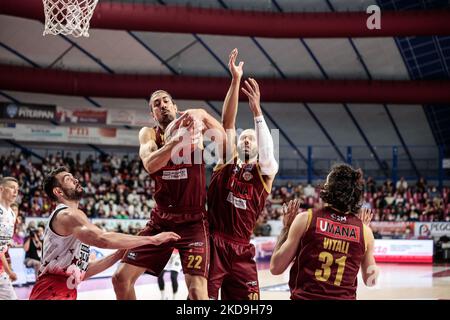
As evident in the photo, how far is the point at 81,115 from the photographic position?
26.7 meters

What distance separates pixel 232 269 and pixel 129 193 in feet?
66.2

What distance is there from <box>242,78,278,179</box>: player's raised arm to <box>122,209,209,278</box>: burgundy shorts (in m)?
0.80

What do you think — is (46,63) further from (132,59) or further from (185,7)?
(185,7)

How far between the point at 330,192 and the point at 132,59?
2155 centimetres

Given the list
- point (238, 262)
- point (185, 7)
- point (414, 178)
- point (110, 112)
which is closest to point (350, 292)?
point (238, 262)

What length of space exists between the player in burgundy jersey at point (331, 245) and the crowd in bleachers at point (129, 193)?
17.7 m

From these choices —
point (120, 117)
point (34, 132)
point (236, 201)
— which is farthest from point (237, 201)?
point (34, 132)

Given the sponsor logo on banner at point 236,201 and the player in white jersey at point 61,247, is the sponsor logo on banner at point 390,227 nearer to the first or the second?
the sponsor logo on banner at point 236,201

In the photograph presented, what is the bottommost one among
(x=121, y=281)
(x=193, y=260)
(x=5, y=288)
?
(x=5, y=288)

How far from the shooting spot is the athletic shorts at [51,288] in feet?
17.0

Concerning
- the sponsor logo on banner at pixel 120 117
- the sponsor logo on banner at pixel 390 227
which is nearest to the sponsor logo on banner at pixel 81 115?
the sponsor logo on banner at pixel 120 117

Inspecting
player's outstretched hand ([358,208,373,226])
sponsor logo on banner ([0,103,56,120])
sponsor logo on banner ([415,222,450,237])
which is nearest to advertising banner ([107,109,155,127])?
sponsor logo on banner ([0,103,56,120])

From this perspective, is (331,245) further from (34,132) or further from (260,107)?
(34,132)

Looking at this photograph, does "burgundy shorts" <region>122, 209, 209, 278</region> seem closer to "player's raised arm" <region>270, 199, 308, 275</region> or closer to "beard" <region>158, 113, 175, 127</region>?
"beard" <region>158, 113, 175, 127</region>
